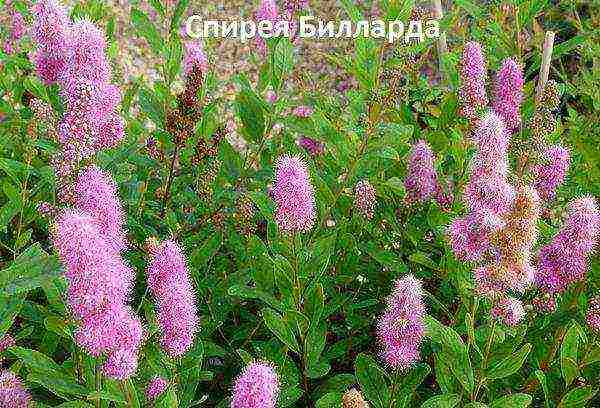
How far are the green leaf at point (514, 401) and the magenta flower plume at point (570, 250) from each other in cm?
24

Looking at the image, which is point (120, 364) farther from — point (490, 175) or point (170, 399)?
point (490, 175)

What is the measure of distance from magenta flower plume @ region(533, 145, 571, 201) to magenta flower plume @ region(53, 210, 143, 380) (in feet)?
3.36

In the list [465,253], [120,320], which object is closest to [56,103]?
[120,320]

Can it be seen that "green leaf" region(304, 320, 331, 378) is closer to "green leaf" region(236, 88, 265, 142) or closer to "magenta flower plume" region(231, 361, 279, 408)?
"magenta flower plume" region(231, 361, 279, 408)

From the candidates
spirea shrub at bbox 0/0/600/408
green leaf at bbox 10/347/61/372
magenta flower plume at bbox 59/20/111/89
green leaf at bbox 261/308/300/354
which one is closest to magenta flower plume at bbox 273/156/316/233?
spirea shrub at bbox 0/0/600/408

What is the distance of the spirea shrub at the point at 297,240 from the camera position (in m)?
1.44

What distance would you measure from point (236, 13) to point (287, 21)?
502 centimetres

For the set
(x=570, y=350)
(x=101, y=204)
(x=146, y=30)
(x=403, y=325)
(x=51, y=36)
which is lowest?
(x=570, y=350)

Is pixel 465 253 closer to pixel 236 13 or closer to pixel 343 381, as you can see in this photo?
pixel 343 381

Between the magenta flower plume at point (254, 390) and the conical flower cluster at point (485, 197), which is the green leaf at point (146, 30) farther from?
the magenta flower plume at point (254, 390)

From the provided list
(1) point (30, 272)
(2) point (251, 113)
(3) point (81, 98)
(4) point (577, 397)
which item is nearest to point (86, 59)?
(3) point (81, 98)

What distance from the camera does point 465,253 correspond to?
1.49 metres

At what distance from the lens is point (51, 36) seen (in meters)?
1.74

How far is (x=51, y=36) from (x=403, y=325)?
3.08ft
